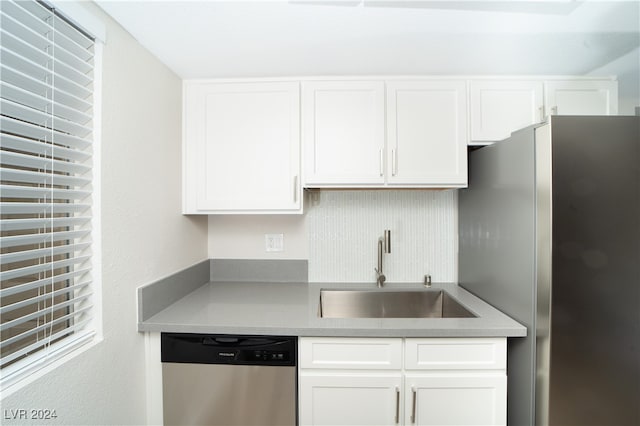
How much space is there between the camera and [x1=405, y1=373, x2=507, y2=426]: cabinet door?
1377 mm

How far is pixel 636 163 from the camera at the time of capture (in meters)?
1.14

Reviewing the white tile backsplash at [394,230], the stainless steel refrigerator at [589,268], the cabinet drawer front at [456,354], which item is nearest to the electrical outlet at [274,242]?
the white tile backsplash at [394,230]

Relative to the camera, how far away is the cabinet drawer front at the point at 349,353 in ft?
4.57

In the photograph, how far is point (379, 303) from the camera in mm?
2016

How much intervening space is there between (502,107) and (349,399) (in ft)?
5.64

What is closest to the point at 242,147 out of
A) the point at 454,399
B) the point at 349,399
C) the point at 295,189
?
the point at 295,189

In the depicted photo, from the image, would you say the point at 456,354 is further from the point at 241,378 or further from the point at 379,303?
the point at 241,378

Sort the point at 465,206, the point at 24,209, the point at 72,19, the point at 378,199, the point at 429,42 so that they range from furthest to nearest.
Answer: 1. the point at 378,199
2. the point at 465,206
3. the point at 429,42
4. the point at 72,19
5. the point at 24,209

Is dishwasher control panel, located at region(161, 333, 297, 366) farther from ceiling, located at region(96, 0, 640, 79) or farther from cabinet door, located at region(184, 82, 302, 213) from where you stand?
ceiling, located at region(96, 0, 640, 79)

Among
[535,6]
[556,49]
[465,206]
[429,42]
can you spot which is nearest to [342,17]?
[429,42]

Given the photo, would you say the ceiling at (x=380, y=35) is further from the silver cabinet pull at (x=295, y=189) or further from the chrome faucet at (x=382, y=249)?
the chrome faucet at (x=382, y=249)

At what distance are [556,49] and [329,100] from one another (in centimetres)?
111

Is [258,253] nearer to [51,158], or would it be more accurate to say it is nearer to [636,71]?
[51,158]

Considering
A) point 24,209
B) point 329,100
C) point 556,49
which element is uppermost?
point 556,49
